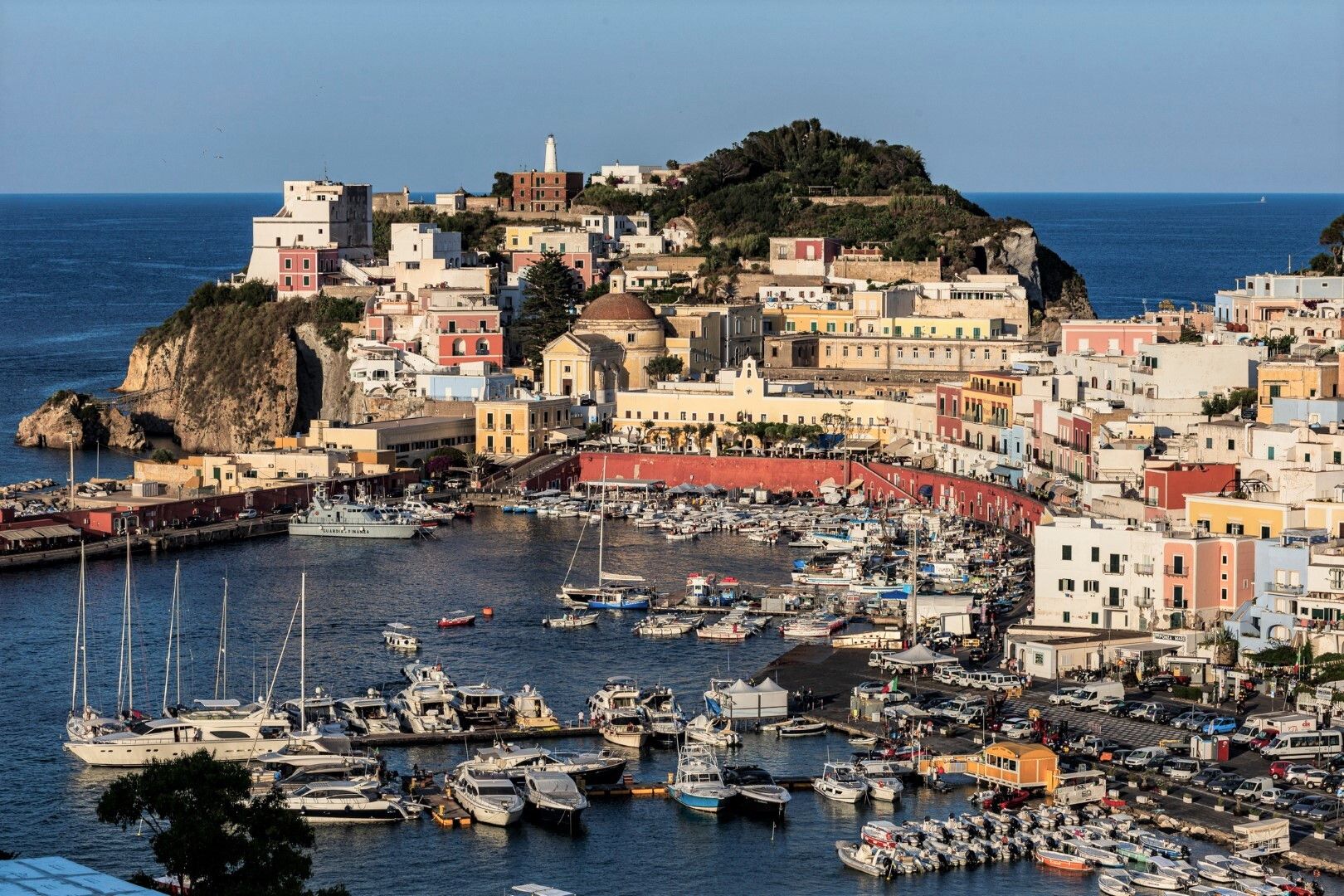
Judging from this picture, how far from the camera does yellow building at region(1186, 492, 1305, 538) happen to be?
98.0ft

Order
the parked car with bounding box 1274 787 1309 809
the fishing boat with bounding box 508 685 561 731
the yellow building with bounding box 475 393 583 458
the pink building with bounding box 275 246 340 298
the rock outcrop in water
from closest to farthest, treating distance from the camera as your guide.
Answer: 1. the parked car with bounding box 1274 787 1309 809
2. the fishing boat with bounding box 508 685 561 731
3. the yellow building with bounding box 475 393 583 458
4. the rock outcrop in water
5. the pink building with bounding box 275 246 340 298

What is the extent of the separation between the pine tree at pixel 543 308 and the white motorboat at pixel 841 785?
29.6 metres

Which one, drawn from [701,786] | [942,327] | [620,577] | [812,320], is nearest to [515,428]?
[812,320]

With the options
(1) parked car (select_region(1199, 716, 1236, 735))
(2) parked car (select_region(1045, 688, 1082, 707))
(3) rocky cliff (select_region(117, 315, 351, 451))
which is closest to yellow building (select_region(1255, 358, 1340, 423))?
(2) parked car (select_region(1045, 688, 1082, 707))

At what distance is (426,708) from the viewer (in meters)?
27.0

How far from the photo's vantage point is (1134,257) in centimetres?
10662

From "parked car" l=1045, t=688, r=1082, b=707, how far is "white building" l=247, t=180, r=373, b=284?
34.7 meters

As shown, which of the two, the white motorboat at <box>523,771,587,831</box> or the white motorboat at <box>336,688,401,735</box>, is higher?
the white motorboat at <box>336,688,401,735</box>

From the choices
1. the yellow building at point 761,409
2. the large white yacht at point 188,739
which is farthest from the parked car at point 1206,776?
the yellow building at point 761,409

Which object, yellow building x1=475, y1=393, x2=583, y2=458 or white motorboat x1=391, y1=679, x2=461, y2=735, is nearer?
white motorboat x1=391, y1=679, x2=461, y2=735

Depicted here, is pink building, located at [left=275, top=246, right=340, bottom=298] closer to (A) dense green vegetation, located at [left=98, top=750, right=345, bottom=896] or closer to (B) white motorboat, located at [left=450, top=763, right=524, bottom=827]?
(B) white motorboat, located at [left=450, top=763, right=524, bottom=827]

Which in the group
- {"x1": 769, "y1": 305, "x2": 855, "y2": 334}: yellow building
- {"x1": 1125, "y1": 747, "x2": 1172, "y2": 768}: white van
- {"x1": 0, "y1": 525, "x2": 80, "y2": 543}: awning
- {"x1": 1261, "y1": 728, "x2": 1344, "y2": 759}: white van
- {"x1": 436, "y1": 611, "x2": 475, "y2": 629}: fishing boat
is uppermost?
{"x1": 769, "y1": 305, "x2": 855, "y2": 334}: yellow building

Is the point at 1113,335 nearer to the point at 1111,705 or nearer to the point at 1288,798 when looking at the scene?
the point at 1111,705

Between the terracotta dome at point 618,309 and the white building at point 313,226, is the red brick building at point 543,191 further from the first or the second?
the terracotta dome at point 618,309
